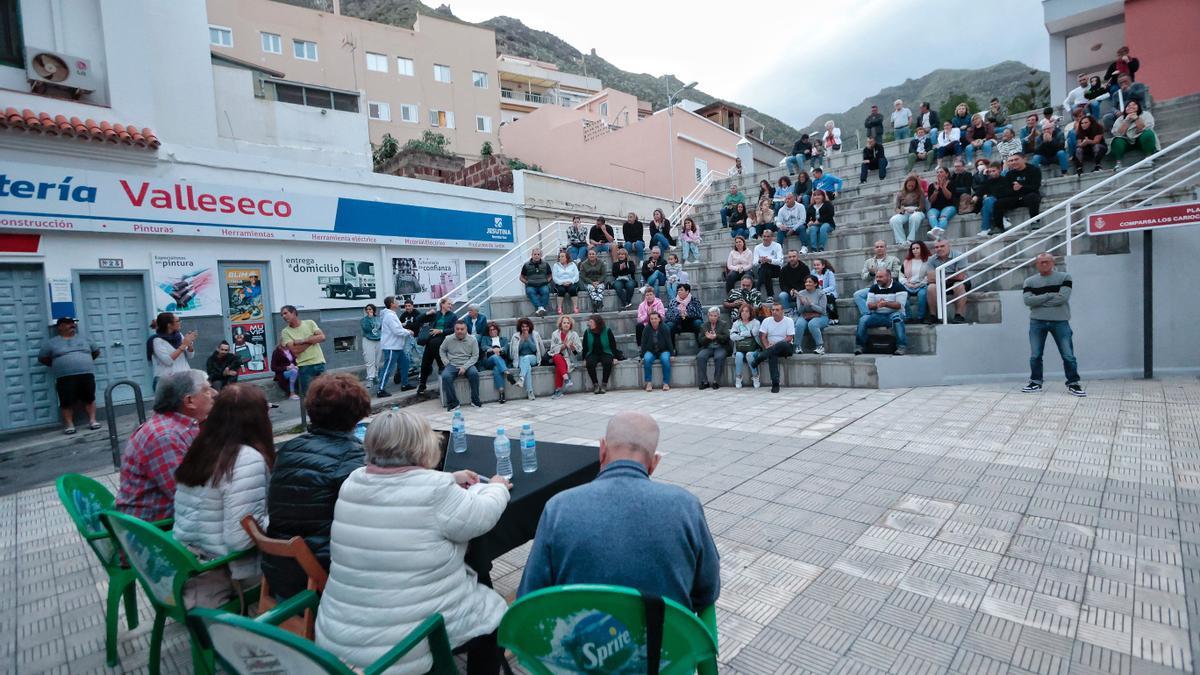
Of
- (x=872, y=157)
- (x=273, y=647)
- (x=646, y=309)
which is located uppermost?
(x=872, y=157)

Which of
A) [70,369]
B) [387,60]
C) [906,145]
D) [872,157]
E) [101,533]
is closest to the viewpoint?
[101,533]

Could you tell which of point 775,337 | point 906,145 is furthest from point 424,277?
point 906,145

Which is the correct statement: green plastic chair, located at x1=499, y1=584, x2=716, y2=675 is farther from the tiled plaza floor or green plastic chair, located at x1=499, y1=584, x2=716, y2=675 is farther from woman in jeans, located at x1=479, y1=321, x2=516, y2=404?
woman in jeans, located at x1=479, y1=321, x2=516, y2=404

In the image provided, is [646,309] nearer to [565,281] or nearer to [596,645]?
[565,281]

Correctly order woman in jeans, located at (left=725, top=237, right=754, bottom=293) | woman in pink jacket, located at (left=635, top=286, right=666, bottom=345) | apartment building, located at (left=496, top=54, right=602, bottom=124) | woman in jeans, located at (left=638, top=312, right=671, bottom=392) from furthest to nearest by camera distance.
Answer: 1. apartment building, located at (left=496, top=54, right=602, bottom=124)
2. woman in jeans, located at (left=725, top=237, right=754, bottom=293)
3. woman in pink jacket, located at (left=635, top=286, right=666, bottom=345)
4. woman in jeans, located at (left=638, top=312, right=671, bottom=392)

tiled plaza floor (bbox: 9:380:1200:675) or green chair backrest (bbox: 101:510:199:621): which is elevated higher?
green chair backrest (bbox: 101:510:199:621)

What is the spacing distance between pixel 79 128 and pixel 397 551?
1123 centimetres

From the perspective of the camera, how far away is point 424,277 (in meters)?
14.3

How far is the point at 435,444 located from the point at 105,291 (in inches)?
426

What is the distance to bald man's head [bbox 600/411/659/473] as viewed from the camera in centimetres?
202

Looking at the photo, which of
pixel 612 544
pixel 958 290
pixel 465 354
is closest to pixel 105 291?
pixel 465 354

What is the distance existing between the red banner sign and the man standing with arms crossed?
11.4 metres

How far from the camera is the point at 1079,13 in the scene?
747 inches

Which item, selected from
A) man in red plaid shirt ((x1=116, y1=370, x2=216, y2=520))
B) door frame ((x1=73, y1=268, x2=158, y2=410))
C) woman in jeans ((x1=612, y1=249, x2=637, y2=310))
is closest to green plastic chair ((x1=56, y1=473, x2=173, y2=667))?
man in red plaid shirt ((x1=116, y1=370, x2=216, y2=520))
